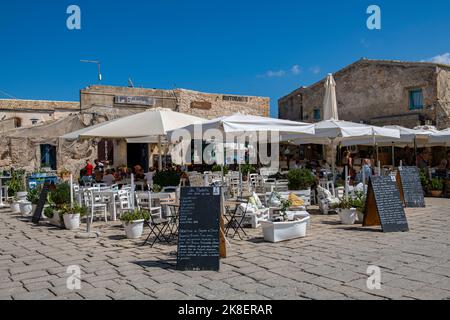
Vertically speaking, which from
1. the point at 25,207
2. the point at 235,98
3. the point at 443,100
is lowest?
the point at 25,207

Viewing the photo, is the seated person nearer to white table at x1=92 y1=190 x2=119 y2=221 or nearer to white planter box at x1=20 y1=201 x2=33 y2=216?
white table at x1=92 y1=190 x2=119 y2=221

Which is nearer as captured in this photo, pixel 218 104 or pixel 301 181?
pixel 301 181

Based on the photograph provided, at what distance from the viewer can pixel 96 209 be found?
934cm

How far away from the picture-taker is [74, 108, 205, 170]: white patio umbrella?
8.66m

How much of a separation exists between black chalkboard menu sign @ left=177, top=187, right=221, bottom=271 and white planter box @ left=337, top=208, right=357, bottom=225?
346 centimetres

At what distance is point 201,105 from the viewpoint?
2336 centimetres

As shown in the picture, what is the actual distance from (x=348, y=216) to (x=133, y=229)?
12.9 ft

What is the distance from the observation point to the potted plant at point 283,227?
20.0 feet

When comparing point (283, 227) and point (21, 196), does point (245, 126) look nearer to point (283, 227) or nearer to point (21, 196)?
point (283, 227)

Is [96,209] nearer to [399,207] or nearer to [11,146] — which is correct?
[399,207]

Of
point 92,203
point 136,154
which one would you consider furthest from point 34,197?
point 136,154

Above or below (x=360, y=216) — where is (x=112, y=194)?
above

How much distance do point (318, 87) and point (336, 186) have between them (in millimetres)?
14958

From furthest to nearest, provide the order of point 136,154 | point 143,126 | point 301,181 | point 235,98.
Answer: point 235,98 → point 136,154 → point 301,181 → point 143,126
